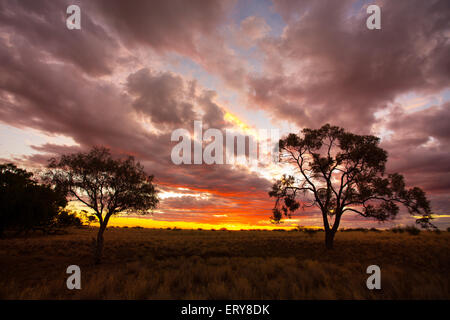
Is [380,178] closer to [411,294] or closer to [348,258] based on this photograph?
[348,258]

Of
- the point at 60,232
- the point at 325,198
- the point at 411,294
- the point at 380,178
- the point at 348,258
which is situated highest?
the point at 380,178

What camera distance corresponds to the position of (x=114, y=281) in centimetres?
1191

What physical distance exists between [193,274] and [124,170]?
11.7 metres

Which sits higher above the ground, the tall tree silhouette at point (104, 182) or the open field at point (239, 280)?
the tall tree silhouette at point (104, 182)

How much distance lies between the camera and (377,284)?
32.2 feet

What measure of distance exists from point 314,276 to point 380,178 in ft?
49.1

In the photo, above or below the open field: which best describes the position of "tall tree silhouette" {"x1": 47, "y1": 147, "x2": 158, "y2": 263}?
above
